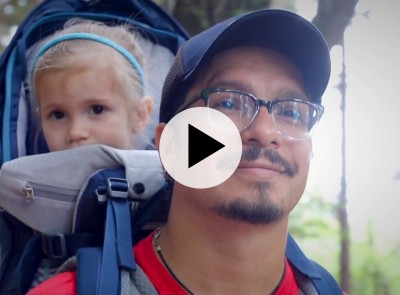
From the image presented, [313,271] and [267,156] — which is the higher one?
[267,156]

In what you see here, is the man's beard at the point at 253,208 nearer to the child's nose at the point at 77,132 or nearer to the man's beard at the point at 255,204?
the man's beard at the point at 255,204

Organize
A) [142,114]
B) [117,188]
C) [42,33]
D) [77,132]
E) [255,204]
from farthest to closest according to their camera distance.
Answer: [42,33] < [142,114] < [77,132] < [117,188] < [255,204]

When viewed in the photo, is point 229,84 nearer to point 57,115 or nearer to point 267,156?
point 267,156

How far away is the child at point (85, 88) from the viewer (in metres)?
2.06

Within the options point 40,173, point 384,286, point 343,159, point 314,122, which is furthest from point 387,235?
point 40,173

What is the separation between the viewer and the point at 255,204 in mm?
1498

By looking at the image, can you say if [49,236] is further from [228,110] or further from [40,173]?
[228,110]

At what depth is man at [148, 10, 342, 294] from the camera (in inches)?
59.9

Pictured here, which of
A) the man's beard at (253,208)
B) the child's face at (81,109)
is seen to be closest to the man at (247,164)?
the man's beard at (253,208)

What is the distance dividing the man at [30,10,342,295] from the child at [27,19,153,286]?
1.38 ft

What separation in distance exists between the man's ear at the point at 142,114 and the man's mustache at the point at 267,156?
794 mm

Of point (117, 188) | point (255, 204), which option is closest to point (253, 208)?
point (255, 204)

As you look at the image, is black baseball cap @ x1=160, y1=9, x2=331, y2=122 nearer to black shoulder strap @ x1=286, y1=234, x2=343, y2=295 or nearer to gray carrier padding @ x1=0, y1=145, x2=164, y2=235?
gray carrier padding @ x1=0, y1=145, x2=164, y2=235
